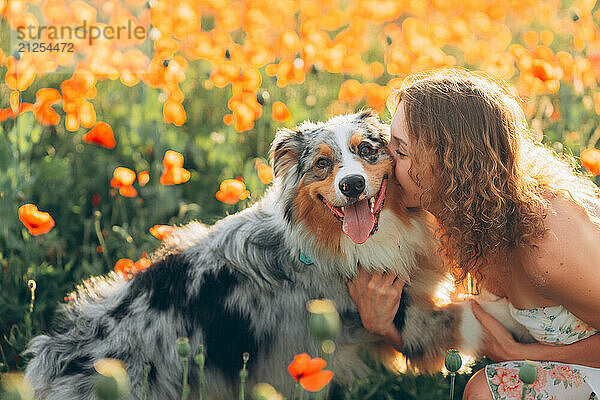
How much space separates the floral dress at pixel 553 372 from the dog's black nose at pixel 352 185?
3.35 ft

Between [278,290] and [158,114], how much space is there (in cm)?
244

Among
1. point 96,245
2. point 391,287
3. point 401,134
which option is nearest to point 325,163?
point 401,134

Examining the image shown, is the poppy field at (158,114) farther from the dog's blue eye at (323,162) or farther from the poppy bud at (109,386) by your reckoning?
the poppy bud at (109,386)

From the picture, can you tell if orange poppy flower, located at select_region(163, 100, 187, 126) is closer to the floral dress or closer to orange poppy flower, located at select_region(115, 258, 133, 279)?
orange poppy flower, located at select_region(115, 258, 133, 279)

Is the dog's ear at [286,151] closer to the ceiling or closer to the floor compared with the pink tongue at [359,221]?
closer to the ceiling

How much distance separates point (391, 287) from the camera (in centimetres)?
331

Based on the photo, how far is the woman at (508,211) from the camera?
2.85 m

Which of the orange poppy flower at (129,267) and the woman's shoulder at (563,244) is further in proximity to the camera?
the orange poppy flower at (129,267)

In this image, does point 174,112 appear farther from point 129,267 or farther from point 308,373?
point 308,373

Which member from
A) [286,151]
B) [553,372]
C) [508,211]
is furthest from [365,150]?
[553,372]

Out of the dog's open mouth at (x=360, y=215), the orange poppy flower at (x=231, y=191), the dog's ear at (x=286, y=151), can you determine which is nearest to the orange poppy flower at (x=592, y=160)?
the dog's open mouth at (x=360, y=215)

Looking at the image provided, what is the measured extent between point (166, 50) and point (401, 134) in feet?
7.79

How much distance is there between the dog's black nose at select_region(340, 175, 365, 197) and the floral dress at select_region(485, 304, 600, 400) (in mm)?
1022

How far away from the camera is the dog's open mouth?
10.0 feet
